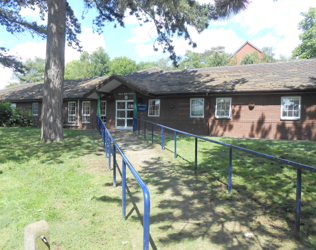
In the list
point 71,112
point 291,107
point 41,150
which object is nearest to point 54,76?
point 41,150

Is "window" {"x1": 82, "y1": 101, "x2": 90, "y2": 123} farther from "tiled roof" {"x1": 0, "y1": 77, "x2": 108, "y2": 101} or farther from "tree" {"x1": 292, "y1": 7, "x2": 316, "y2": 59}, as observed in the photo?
"tree" {"x1": 292, "y1": 7, "x2": 316, "y2": 59}

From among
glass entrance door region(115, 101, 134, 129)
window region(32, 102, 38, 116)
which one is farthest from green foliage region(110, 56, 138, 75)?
glass entrance door region(115, 101, 134, 129)

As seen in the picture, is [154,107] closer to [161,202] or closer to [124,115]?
[124,115]

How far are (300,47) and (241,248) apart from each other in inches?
1607

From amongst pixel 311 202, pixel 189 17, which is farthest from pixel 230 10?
pixel 311 202

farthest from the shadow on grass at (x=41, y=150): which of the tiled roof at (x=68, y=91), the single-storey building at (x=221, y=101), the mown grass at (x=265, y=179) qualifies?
the tiled roof at (x=68, y=91)

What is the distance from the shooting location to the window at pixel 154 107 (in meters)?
16.3

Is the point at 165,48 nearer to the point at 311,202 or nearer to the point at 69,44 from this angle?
the point at 69,44

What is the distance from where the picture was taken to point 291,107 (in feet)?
42.7

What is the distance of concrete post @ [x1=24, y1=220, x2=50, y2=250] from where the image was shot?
5.29 feet

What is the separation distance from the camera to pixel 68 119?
67.1 ft

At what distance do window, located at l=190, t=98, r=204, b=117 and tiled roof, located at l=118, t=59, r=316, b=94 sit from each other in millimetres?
838

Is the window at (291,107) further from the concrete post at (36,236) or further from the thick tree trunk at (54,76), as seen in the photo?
the concrete post at (36,236)

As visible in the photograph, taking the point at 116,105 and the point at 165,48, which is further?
the point at 116,105
